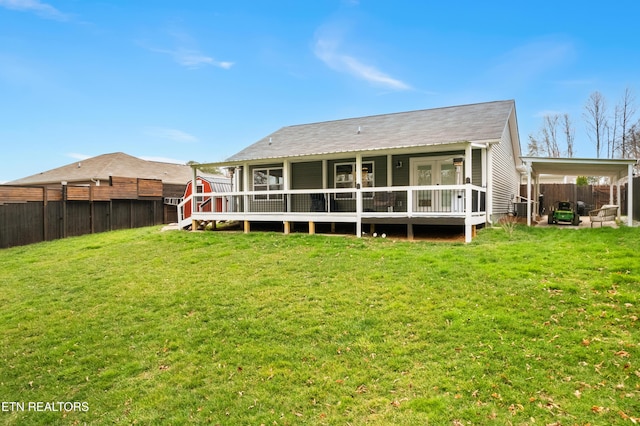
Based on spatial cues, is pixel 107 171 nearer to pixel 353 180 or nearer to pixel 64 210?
pixel 64 210

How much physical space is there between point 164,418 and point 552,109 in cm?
3771

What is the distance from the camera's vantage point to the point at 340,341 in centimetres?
468

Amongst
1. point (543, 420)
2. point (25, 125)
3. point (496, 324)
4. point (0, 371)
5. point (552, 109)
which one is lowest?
point (0, 371)

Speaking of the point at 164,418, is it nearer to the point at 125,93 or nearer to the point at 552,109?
the point at 125,93

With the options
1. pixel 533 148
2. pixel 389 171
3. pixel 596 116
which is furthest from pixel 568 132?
pixel 389 171

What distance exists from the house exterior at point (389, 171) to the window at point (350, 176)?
4 cm

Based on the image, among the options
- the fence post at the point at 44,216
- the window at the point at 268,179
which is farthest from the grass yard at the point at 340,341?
the window at the point at 268,179

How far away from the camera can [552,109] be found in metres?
31.9

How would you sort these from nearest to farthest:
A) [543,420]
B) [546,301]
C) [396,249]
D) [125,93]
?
1. [543,420]
2. [546,301]
3. [396,249]
4. [125,93]

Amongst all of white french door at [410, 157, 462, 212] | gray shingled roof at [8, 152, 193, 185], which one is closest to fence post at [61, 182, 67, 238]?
gray shingled roof at [8, 152, 193, 185]

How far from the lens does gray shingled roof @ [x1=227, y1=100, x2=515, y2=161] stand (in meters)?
12.8

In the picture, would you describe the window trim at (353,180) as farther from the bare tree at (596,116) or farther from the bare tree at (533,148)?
the bare tree at (596,116)

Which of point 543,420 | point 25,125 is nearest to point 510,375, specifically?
point 543,420

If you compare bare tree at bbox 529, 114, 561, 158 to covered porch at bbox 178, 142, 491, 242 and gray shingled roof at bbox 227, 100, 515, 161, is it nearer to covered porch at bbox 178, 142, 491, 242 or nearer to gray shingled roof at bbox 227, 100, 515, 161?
gray shingled roof at bbox 227, 100, 515, 161
